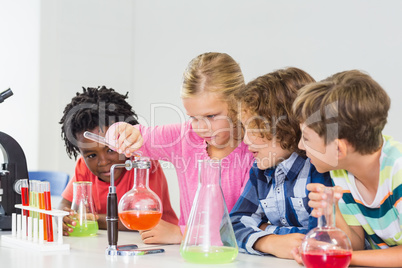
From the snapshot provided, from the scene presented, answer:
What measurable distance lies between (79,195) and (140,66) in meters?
2.56

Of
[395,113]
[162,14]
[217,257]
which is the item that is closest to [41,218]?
[217,257]

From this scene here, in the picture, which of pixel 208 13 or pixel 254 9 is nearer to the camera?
pixel 254 9

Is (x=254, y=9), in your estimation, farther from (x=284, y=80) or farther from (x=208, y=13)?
(x=284, y=80)

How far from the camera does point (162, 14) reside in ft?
12.6

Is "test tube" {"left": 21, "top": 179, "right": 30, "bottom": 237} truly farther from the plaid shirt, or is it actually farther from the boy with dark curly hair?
the plaid shirt

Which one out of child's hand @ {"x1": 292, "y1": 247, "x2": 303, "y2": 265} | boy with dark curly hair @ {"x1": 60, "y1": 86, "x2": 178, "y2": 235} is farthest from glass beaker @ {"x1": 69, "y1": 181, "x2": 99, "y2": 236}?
child's hand @ {"x1": 292, "y1": 247, "x2": 303, "y2": 265}

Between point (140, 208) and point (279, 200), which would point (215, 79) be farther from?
point (140, 208)

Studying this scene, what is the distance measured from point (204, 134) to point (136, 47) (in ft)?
8.29

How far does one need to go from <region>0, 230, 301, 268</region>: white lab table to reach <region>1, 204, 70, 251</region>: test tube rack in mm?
20

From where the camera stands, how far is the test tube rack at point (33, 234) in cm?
130

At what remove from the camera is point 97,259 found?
120cm

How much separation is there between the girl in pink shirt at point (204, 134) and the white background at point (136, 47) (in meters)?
1.27

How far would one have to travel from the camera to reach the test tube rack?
1.30 meters

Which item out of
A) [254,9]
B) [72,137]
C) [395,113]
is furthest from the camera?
[254,9]
